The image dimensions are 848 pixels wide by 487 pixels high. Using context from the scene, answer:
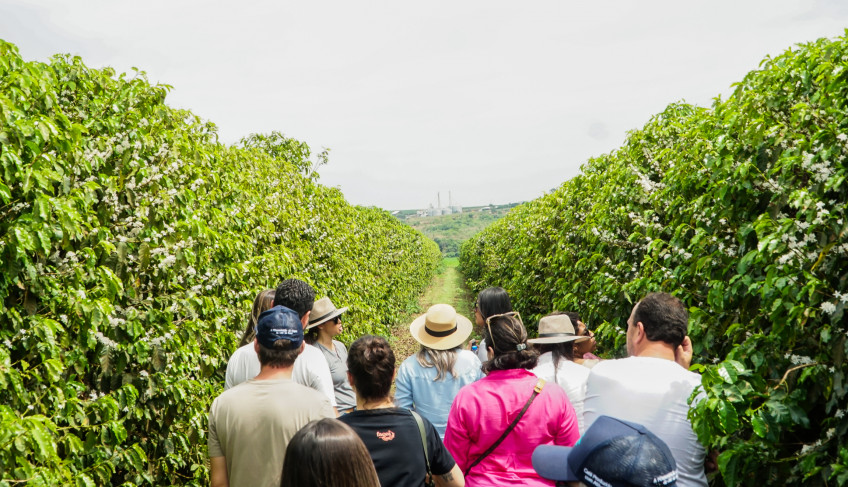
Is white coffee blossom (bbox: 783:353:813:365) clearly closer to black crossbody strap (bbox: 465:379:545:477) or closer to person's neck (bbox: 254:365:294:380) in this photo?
black crossbody strap (bbox: 465:379:545:477)

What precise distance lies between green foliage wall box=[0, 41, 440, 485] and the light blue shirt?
5.26ft

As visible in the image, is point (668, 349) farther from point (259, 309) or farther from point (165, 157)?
point (165, 157)

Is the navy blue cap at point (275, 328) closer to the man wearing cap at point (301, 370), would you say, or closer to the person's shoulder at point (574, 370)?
the man wearing cap at point (301, 370)

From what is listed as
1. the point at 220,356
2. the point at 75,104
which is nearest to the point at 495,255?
the point at 220,356

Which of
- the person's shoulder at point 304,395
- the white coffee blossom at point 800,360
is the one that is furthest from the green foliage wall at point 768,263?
the person's shoulder at point 304,395

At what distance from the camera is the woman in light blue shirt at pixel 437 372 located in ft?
12.8

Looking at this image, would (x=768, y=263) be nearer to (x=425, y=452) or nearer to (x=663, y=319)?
(x=663, y=319)

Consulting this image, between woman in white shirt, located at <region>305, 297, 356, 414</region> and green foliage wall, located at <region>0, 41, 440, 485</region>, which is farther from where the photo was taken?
woman in white shirt, located at <region>305, 297, 356, 414</region>

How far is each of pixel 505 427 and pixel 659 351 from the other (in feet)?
2.97

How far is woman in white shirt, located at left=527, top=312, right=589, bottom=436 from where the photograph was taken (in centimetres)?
363

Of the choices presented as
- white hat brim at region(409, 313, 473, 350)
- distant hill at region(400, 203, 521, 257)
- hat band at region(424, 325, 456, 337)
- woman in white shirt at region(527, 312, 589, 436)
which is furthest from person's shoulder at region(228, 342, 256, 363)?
distant hill at region(400, 203, 521, 257)

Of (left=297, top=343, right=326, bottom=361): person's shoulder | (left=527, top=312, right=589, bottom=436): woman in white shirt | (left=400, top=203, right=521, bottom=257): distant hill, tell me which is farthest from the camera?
(left=400, top=203, right=521, bottom=257): distant hill

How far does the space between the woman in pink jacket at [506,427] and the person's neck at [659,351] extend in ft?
1.67

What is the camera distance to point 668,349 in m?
2.94
